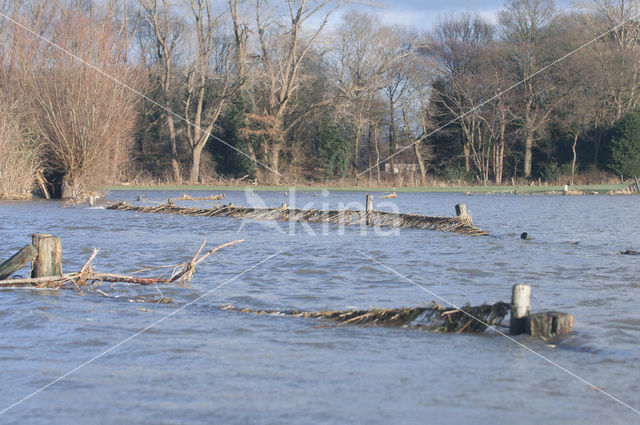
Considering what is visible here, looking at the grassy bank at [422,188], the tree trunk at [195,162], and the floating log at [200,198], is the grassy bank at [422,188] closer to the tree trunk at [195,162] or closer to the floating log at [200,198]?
the tree trunk at [195,162]

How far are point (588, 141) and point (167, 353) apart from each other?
45252mm

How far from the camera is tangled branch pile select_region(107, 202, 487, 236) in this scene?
Answer: 18984 millimetres

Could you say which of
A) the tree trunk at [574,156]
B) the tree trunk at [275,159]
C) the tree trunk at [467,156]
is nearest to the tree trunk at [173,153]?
the tree trunk at [275,159]

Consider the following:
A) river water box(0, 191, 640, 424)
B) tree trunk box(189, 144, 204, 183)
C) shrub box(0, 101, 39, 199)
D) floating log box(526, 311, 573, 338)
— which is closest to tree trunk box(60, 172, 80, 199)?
shrub box(0, 101, 39, 199)

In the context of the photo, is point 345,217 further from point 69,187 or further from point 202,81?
point 202,81

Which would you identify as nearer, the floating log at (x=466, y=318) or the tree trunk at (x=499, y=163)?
the floating log at (x=466, y=318)

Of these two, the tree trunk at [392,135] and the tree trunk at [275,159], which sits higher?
the tree trunk at [392,135]

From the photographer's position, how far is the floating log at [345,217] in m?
19.0

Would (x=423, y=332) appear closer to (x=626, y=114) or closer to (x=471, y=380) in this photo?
(x=471, y=380)

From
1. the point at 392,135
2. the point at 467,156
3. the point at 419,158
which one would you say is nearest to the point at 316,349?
the point at 419,158

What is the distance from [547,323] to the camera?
7.39 m

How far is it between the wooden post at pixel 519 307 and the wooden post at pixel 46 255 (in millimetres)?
6235

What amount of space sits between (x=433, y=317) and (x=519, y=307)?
1054 millimetres

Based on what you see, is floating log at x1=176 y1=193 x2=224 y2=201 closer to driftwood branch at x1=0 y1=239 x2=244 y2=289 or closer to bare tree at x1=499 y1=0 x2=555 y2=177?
driftwood branch at x1=0 y1=239 x2=244 y2=289
